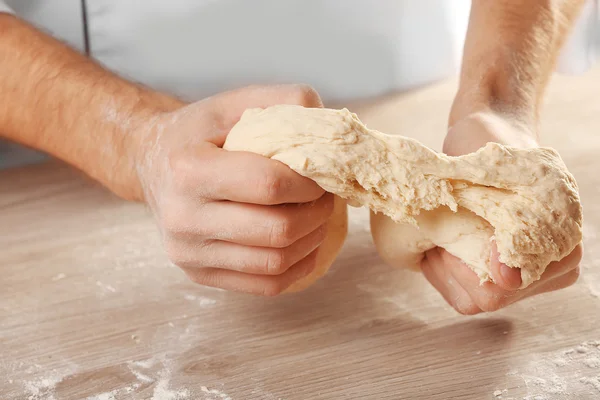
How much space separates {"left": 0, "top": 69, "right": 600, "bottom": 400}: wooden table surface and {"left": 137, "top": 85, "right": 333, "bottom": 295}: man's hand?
139 millimetres

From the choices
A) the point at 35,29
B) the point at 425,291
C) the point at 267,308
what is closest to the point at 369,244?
the point at 425,291

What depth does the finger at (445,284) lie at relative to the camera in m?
1.24

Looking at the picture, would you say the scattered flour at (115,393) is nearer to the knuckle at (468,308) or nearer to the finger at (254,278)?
the finger at (254,278)

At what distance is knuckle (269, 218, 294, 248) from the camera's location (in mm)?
1092

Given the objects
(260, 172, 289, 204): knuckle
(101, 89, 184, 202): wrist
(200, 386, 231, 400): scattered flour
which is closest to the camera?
(260, 172, 289, 204): knuckle

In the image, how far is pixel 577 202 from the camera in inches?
43.6

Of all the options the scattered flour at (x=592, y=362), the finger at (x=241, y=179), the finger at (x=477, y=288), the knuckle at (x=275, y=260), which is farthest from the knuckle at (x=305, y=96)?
the scattered flour at (x=592, y=362)

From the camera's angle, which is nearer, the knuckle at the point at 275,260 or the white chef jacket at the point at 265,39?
the knuckle at the point at 275,260

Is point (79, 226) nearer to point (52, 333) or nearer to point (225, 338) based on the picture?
point (52, 333)

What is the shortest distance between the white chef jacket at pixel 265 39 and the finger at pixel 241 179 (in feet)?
2.48

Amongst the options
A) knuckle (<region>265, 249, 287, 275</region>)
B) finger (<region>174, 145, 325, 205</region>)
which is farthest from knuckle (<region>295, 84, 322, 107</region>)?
knuckle (<region>265, 249, 287, 275</region>)

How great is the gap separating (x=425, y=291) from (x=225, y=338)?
416 millimetres

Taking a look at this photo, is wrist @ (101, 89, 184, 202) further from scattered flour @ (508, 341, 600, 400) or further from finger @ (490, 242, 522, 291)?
scattered flour @ (508, 341, 600, 400)

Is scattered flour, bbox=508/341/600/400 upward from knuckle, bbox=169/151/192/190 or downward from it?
downward
